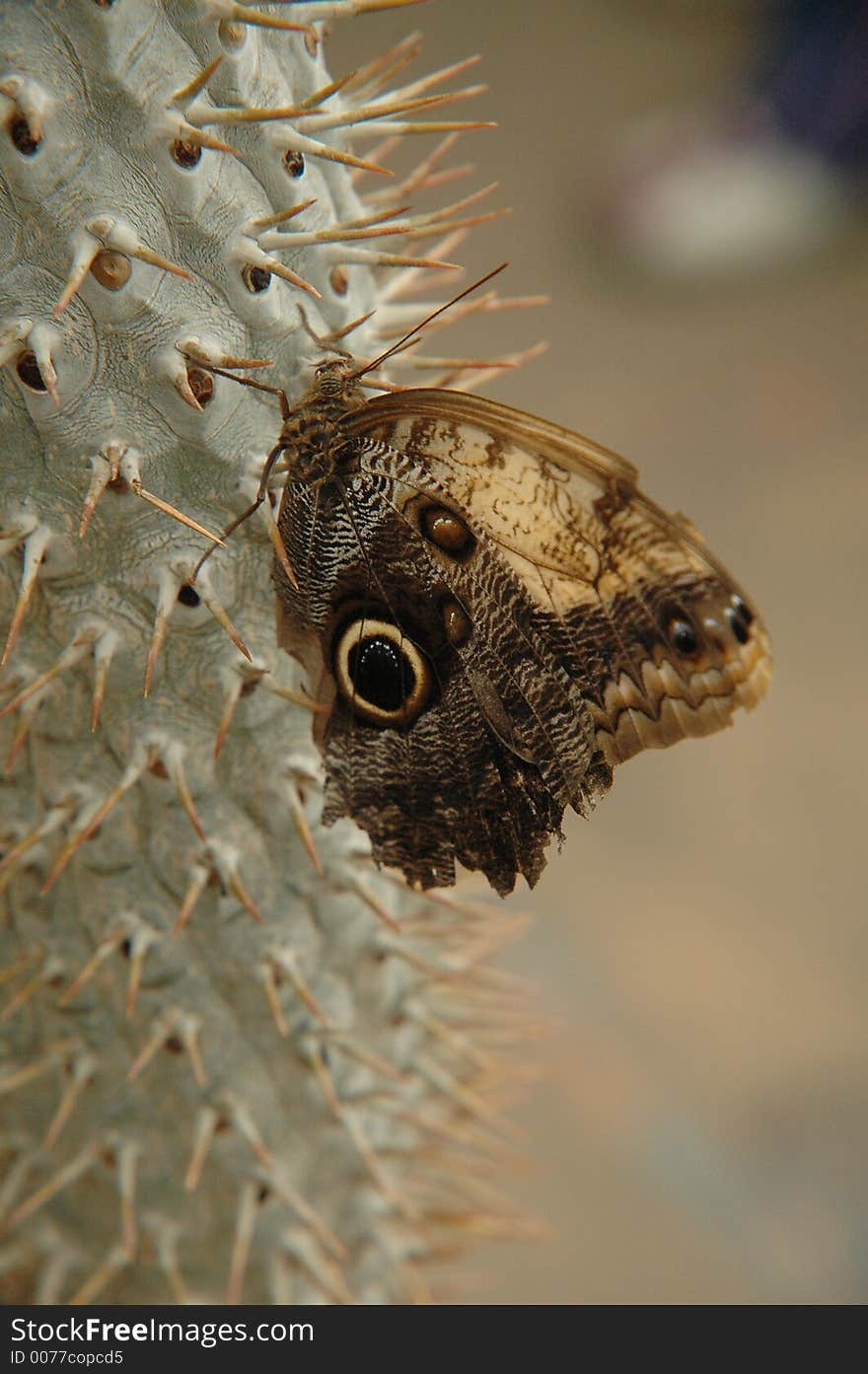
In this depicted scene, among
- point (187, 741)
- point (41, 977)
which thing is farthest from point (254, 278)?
point (41, 977)

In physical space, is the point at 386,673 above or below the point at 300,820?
above

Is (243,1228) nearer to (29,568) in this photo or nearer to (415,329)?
(29,568)

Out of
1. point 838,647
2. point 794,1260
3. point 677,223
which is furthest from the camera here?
point 677,223

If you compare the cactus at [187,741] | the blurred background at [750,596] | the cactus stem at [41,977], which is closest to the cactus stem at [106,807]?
the cactus at [187,741]

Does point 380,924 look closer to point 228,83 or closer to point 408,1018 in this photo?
point 408,1018

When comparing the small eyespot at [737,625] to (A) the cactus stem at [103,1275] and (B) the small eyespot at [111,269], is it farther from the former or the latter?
(A) the cactus stem at [103,1275]

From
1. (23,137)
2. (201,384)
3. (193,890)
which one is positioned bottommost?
(193,890)

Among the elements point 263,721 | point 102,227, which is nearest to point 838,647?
point 263,721
